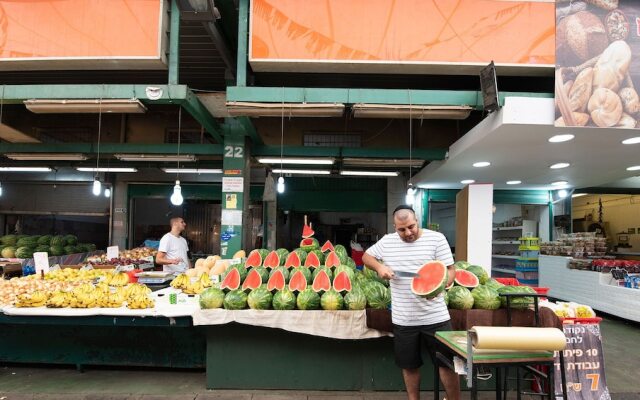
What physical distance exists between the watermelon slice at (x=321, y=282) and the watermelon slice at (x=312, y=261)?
1.36ft

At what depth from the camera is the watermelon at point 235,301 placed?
4188 mm

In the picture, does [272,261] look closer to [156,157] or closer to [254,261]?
[254,261]

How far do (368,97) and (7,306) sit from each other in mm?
5695

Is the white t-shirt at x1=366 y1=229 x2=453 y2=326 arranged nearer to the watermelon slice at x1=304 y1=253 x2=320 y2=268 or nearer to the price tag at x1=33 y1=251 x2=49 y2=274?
the watermelon slice at x1=304 y1=253 x2=320 y2=268

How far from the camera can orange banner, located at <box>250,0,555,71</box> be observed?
21.6 feet

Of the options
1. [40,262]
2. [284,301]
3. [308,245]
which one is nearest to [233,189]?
[308,245]

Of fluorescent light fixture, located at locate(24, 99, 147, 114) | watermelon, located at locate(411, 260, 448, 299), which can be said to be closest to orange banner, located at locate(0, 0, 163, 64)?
fluorescent light fixture, located at locate(24, 99, 147, 114)

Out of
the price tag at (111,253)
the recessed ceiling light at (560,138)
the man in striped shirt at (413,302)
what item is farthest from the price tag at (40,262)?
the recessed ceiling light at (560,138)

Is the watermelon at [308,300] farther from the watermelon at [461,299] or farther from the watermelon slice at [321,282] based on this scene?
the watermelon at [461,299]

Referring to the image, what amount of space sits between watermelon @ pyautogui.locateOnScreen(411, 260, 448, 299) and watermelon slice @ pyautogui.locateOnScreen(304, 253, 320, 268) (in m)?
1.95

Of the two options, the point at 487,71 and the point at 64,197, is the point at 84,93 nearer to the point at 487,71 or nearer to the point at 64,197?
the point at 487,71

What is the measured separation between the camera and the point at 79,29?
21.8 feet

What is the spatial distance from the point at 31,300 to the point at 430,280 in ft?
14.9

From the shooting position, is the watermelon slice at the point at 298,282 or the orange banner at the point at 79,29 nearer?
the watermelon slice at the point at 298,282
